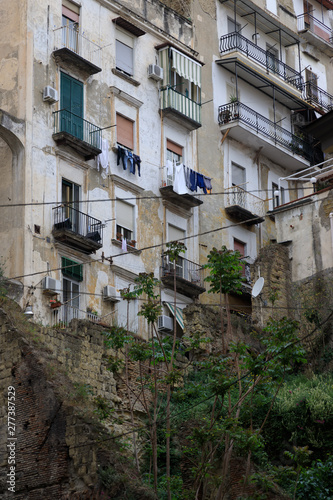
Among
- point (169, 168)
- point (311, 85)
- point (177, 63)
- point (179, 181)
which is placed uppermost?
point (311, 85)

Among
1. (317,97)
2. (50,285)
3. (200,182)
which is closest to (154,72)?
(200,182)

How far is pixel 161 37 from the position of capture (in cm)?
4347

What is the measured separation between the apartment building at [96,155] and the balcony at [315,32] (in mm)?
8877

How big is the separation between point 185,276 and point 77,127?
20.0 ft

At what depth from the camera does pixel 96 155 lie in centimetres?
3847

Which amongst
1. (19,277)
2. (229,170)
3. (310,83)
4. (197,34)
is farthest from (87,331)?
(310,83)

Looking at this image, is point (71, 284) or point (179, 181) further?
point (179, 181)

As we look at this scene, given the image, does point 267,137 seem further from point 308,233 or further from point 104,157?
point 104,157

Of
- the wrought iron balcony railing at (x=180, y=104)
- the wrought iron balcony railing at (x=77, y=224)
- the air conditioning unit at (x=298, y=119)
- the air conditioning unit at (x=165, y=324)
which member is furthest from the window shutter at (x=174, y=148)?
the air conditioning unit at (x=298, y=119)

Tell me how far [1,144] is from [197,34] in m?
11.6

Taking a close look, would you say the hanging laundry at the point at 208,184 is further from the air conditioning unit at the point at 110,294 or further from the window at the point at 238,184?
the air conditioning unit at the point at 110,294

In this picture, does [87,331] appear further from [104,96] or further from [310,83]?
[310,83]

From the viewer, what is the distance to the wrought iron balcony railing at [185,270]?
132 feet

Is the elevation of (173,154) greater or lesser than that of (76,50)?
lesser
